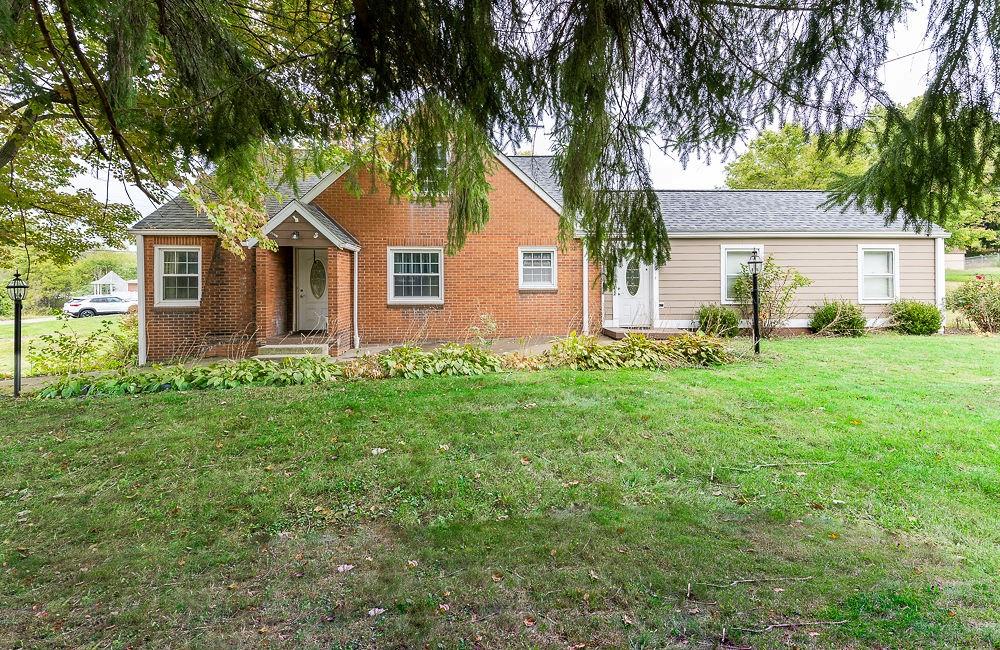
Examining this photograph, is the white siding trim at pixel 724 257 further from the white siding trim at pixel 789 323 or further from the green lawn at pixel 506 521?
the green lawn at pixel 506 521

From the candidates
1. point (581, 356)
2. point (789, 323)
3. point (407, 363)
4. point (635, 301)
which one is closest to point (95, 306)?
point (407, 363)

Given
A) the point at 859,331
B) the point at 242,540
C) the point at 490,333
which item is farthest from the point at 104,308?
the point at 859,331

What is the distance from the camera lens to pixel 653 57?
3314 mm

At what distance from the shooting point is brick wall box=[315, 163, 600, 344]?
42.1ft

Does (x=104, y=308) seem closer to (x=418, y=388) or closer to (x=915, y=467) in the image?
(x=418, y=388)

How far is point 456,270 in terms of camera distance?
43.1ft

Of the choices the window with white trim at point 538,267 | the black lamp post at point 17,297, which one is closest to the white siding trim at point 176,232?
the black lamp post at point 17,297

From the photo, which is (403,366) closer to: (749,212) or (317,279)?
(317,279)

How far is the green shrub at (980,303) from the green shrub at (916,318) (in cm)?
93

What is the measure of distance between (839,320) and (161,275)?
54.5 ft

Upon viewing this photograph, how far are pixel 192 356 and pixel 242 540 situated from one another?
10.1m

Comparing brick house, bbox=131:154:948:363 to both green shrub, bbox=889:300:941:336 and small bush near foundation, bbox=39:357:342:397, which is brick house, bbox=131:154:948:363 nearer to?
green shrub, bbox=889:300:941:336

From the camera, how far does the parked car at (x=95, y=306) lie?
30002 millimetres

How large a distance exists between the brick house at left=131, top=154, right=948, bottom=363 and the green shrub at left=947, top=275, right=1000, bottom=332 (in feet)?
1.84
